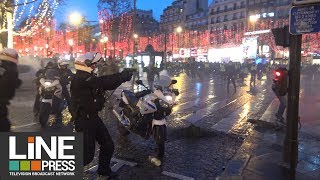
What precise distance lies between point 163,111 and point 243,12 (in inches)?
3287

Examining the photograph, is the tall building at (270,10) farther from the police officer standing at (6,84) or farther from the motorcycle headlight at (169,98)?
the police officer standing at (6,84)

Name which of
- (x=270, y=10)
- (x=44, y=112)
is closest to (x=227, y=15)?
(x=270, y=10)

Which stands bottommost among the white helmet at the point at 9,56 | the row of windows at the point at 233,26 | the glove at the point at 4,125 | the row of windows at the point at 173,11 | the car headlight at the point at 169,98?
the glove at the point at 4,125

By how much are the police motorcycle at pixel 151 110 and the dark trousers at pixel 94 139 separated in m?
1.20

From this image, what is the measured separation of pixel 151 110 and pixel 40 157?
2.46m

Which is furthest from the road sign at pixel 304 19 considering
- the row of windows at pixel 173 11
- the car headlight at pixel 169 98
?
the row of windows at pixel 173 11

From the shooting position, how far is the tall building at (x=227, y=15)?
85.7 metres

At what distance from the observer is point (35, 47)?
239ft

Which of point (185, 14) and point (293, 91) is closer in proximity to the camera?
point (293, 91)

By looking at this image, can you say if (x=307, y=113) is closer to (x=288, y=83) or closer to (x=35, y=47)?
(x=288, y=83)

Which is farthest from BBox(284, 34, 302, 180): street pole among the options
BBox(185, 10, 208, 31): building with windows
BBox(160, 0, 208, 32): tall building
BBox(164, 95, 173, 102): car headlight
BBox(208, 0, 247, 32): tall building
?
BBox(160, 0, 208, 32): tall building

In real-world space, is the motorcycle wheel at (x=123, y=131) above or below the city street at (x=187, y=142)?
above

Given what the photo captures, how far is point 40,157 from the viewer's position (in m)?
4.20

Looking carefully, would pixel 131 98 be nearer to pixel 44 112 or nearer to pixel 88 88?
pixel 88 88
